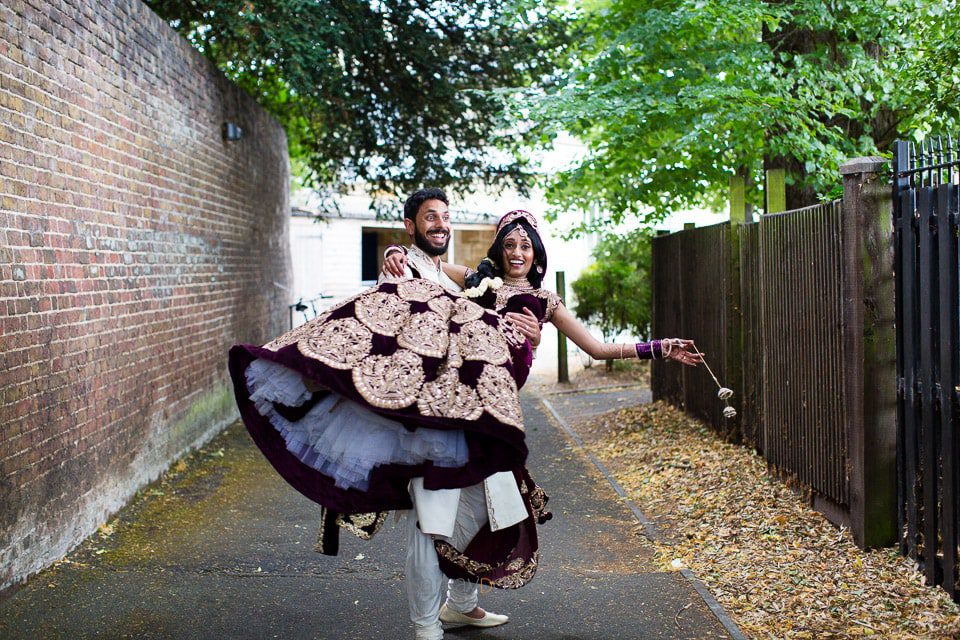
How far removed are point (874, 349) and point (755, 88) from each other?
3.41 meters

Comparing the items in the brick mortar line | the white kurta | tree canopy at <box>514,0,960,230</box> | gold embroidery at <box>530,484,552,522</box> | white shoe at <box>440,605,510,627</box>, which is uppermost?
tree canopy at <box>514,0,960,230</box>

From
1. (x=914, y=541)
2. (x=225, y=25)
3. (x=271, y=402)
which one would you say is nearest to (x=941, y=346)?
(x=914, y=541)

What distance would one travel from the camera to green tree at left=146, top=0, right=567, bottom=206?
10.3 metres

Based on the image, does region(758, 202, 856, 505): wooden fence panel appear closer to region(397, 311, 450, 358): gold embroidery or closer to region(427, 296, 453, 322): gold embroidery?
region(427, 296, 453, 322): gold embroidery

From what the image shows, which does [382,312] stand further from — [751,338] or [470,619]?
[751,338]

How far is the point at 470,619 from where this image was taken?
444cm

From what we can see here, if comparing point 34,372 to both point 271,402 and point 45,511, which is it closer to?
point 45,511

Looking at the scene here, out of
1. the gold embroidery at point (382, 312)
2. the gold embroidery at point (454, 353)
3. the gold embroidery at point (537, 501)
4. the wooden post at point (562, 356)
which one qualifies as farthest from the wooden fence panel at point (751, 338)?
the wooden post at point (562, 356)

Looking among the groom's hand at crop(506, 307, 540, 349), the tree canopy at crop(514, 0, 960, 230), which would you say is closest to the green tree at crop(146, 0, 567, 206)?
the tree canopy at crop(514, 0, 960, 230)

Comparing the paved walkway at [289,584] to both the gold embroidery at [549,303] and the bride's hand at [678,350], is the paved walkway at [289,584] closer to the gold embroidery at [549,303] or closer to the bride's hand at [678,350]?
the bride's hand at [678,350]

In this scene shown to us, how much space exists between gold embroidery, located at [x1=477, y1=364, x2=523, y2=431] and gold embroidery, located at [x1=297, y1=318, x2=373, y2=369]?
46 cm

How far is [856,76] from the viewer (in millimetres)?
7844

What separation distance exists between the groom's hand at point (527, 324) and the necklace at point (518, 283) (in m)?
0.21

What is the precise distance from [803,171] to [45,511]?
7.21 meters
